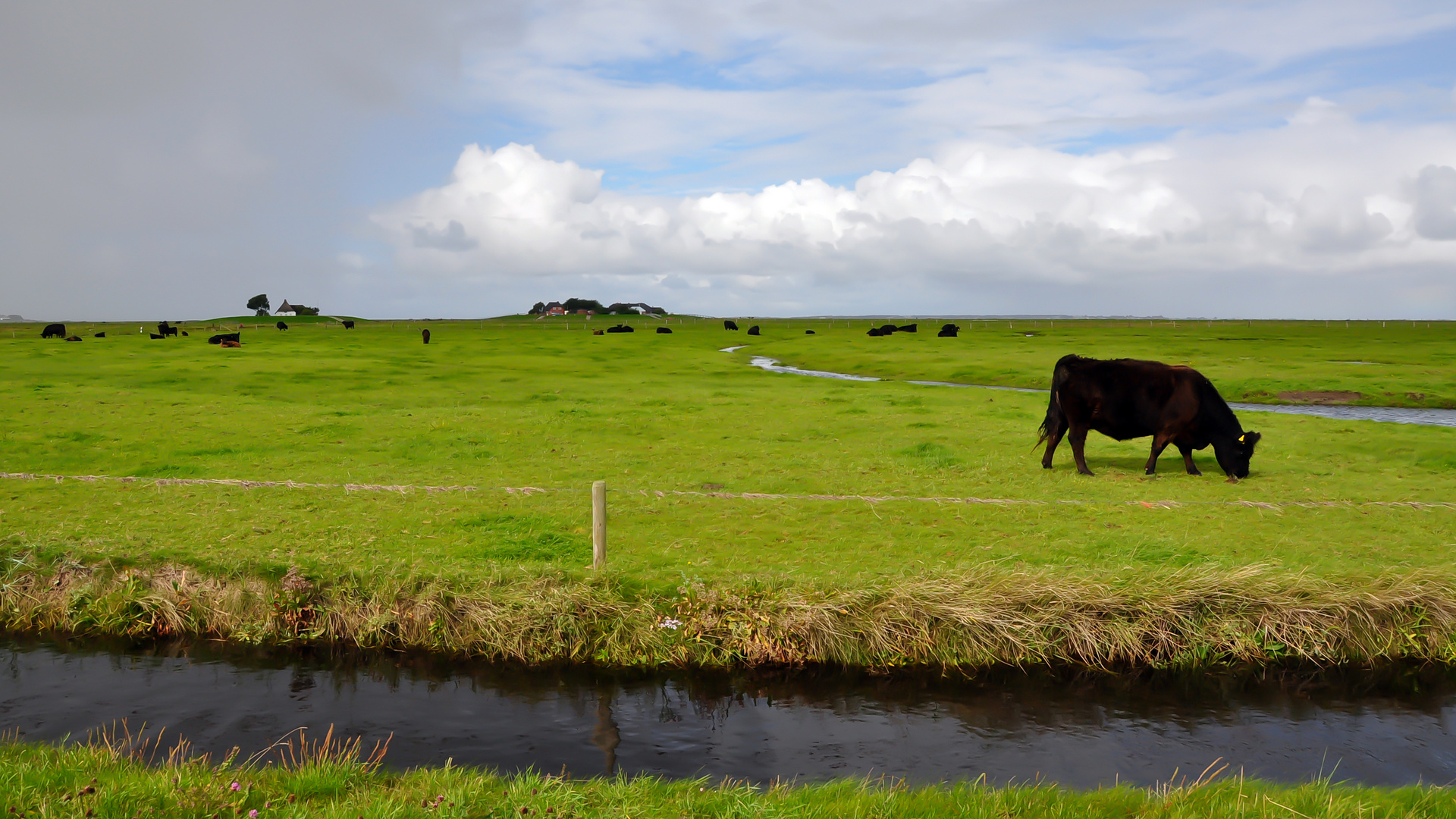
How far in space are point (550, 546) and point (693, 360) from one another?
50.0 meters

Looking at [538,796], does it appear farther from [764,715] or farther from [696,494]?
[696,494]

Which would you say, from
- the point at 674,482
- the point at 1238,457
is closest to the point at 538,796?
the point at 674,482

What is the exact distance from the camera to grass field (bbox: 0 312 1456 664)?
516 inches

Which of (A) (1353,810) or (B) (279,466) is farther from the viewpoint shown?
(B) (279,466)

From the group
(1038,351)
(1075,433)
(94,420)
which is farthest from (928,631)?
(1038,351)

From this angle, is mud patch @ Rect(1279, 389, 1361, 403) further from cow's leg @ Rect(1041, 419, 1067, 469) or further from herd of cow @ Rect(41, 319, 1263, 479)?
cow's leg @ Rect(1041, 419, 1067, 469)

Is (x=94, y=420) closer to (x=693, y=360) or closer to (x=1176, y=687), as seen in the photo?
(x=1176, y=687)

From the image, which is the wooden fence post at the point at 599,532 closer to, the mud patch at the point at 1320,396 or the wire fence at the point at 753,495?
the wire fence at the point at 753,495

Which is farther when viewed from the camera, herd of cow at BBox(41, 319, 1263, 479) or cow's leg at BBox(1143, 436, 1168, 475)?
cow's leg at BBox(1143, 436, 1168, 475)

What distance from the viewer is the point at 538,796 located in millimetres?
7488

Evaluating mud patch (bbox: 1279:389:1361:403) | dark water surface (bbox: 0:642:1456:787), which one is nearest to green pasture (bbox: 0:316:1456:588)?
mud patch (bbox: 1279:389:1361:403)

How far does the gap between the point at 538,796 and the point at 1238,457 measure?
1813 centimetres

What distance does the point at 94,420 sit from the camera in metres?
27.8

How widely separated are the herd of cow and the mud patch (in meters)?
27.4
